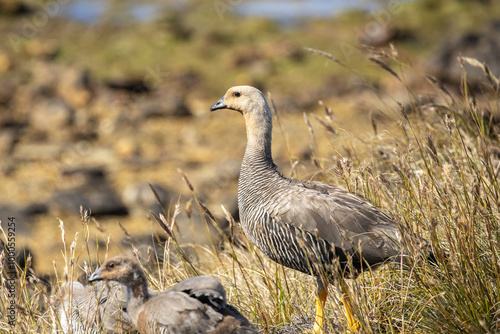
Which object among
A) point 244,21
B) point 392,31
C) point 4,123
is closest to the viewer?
point 4,123

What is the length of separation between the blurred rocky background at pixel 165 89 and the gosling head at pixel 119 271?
3111 mm

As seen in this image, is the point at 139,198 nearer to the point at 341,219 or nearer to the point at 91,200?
the point at 91,200

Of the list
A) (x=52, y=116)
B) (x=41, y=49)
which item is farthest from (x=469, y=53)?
(x=41, y=49)

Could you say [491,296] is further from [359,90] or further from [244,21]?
[244,21]

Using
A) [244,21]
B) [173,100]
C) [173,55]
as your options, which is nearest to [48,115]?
[173,100]

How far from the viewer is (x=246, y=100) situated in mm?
3904

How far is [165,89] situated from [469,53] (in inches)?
321

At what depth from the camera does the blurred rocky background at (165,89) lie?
1015 centimetres

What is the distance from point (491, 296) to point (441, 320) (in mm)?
258

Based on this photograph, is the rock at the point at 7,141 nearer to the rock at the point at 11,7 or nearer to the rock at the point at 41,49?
the rock at the point at 41,49

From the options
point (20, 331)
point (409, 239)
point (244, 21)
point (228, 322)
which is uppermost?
point (409, 239)

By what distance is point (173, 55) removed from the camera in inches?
742

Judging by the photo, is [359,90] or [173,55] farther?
[173,55]

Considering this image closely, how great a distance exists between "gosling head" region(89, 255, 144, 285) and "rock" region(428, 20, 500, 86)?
27.4 ft
